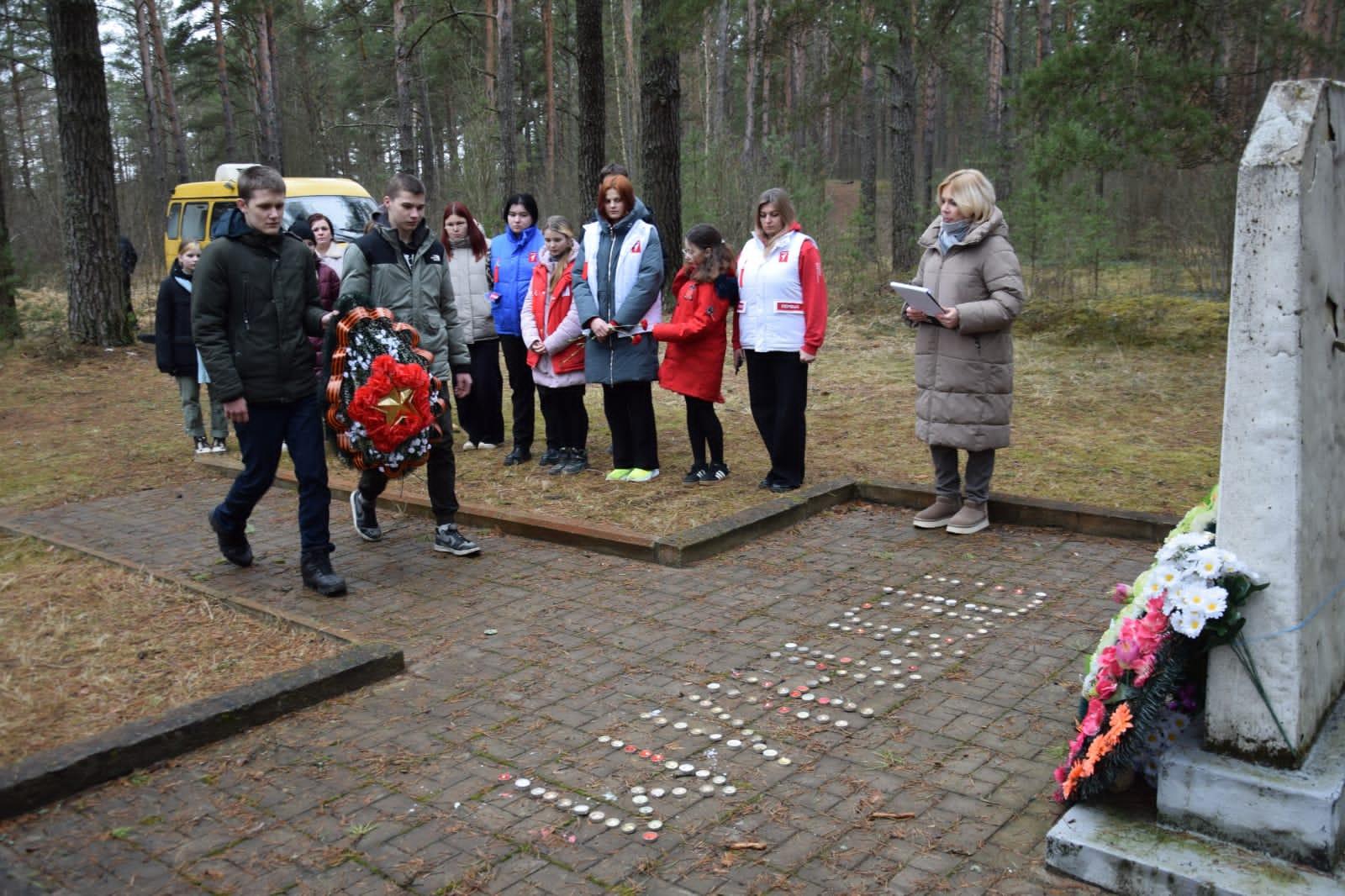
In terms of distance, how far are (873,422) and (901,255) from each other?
10.5 meters

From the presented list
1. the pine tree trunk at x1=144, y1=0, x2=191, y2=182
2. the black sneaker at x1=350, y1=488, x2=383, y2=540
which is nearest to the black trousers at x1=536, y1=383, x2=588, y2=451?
the black sneaker at x1=350, y1=488, x2=383, y2=540

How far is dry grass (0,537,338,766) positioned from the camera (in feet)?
14.5

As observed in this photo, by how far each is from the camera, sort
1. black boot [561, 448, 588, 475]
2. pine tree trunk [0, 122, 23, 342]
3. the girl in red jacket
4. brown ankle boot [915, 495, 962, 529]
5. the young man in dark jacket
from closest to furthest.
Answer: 1. the young man in dark jacket
2. brown ankle boot [915, 495, 962, 529]
3. the girl in red jacket
4. black boot [561, 448, 588, 475]
5. pine tree trunk [0, 122, 23, 342]

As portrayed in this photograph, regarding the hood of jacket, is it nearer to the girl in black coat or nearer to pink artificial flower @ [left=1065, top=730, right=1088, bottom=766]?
pink artificial flower @ [left=1065, top=730, right=1088, bottom=766]

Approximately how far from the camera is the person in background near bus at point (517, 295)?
8977 mm

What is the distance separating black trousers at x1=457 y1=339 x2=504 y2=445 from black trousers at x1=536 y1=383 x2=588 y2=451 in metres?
→ 0.79

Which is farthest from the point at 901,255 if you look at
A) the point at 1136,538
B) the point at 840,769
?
the point at 840,769

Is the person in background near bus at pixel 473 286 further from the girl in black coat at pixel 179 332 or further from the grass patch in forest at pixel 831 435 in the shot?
the girl in black coat at pixel 179 332

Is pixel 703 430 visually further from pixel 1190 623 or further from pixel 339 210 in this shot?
pixel 339 210

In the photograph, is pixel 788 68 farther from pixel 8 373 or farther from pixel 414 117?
pixel 8 373

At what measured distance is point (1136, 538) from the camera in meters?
6.61

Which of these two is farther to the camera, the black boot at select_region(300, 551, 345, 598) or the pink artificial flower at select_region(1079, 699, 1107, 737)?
the black boot at select_region(300, 551, 345, 598)

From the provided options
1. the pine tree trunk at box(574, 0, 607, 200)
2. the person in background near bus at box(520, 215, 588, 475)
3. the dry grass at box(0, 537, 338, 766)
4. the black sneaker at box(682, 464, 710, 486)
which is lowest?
the dry grass at box(0, 537, 338, 766)

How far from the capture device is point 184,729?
4.15m
